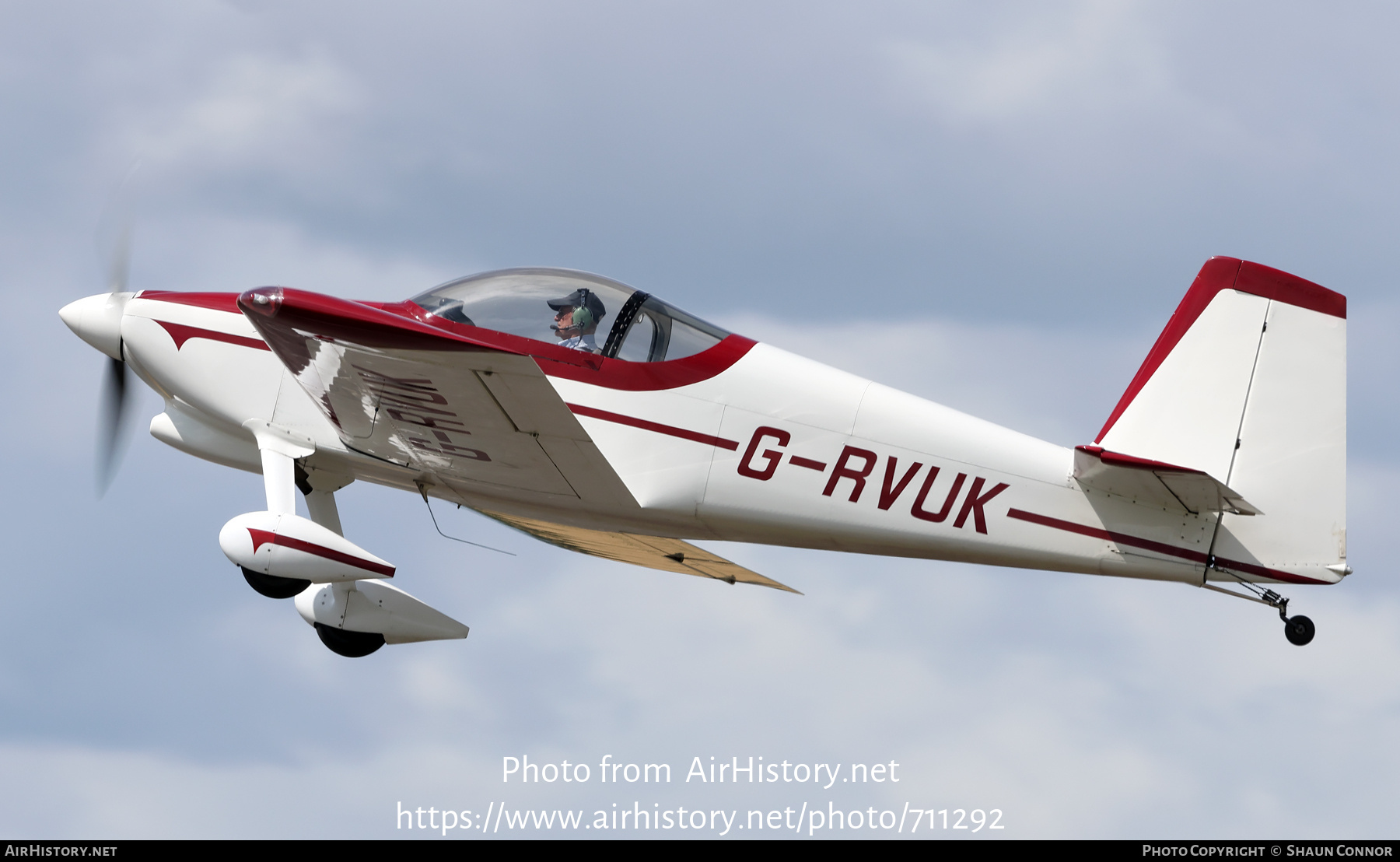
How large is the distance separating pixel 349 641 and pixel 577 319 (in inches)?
123

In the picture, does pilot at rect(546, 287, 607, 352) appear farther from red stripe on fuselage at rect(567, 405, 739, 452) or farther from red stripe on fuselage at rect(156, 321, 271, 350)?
red stripe on fuselage at rect(156, 321, 271, 350)

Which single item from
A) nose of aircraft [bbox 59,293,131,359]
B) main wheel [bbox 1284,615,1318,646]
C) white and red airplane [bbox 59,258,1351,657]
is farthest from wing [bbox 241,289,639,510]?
main wheel [bbox 1284,615,1318,646]

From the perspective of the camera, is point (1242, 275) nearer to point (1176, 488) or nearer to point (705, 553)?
point (1176, 488)

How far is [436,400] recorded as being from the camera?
733 cm

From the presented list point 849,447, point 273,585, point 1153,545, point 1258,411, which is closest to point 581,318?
point 849,447

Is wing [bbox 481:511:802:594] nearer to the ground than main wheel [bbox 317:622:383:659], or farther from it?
farther from it

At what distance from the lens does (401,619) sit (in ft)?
30.7

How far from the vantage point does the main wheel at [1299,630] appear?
291 inches

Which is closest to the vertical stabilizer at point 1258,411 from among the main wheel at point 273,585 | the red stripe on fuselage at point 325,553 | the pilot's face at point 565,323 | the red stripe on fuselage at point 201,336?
the pilot's face at point 565,323

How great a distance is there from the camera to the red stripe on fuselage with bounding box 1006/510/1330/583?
762 cm

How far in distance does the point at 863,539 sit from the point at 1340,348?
3.03m

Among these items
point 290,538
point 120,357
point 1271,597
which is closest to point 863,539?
point 1271,597

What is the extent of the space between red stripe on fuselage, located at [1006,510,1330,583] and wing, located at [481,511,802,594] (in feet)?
8.86

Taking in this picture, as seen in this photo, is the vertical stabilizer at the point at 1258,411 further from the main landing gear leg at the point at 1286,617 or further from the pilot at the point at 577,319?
the pilot at the point at 577,319
